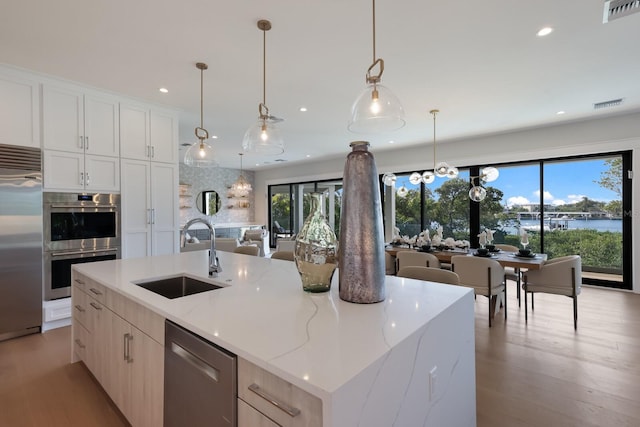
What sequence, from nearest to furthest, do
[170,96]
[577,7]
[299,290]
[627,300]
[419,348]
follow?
1. [419,348]
2. [299,290]
3. [577,7]
4. [170,96]
5. [627,300]

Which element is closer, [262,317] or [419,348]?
[419,348]

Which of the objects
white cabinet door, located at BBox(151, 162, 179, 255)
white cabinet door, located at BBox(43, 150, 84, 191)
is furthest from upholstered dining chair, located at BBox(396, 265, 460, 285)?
white cabinet door, located at BBox(43, 150, 84, 191)

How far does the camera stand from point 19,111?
10.3 feet

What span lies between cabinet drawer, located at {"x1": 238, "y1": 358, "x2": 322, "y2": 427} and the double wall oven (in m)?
3.57

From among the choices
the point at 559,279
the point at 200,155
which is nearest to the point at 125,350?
the point at 200,155

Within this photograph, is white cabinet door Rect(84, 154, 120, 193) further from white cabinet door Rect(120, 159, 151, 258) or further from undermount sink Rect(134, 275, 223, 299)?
undermount sink Rect(134, 275, 223, 299)

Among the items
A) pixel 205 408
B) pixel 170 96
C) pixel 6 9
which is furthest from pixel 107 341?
pixel 170 96

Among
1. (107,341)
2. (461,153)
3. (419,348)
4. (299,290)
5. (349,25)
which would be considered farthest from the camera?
(461,153)

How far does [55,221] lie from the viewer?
3361 mm

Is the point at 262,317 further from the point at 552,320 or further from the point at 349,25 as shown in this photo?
the point at 552,320

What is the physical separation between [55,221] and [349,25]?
12.0 ft

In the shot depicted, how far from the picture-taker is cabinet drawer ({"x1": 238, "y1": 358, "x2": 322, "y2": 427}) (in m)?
0.77

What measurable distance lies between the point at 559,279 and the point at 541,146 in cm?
303

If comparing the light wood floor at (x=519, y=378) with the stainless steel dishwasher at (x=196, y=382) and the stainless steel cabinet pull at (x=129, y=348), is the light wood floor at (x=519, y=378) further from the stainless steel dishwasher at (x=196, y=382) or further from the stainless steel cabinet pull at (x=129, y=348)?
the stainless steel dishwasher at (x=196, y=382)
